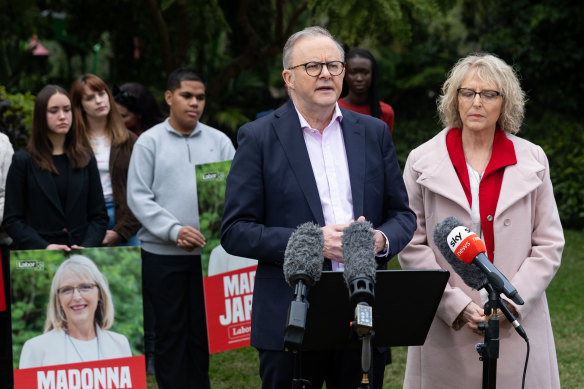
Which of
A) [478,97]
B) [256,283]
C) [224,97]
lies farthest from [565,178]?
[256,283]

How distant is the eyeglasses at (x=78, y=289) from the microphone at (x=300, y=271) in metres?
2.70

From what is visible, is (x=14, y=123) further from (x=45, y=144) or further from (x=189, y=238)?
(x=189, y=238)

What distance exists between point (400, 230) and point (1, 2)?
1069 centimetres

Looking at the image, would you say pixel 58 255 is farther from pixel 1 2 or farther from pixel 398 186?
pixel 1 2

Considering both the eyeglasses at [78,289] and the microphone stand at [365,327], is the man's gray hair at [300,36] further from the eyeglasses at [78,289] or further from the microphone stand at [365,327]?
the eyeglasses at [78,289]

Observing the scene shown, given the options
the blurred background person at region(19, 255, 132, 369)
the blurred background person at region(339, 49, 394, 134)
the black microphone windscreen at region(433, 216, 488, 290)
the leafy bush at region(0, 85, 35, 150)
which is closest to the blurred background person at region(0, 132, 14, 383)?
the blurred background person at region(19, 255, 132, 369)

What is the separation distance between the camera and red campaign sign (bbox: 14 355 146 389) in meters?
5.14

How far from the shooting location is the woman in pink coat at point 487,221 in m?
4.18

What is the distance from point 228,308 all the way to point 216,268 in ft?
1.02

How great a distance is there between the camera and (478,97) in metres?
4.26

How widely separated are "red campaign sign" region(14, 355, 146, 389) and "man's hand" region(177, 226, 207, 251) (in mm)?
946

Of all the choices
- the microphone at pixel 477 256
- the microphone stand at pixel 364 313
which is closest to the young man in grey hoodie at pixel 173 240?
the microphone at pixel 477 256

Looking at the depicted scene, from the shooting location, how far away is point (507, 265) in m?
4.20

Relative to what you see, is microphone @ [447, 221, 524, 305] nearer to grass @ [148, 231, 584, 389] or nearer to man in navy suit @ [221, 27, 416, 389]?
man in navy suit @ [221, 27, 416, 389]
